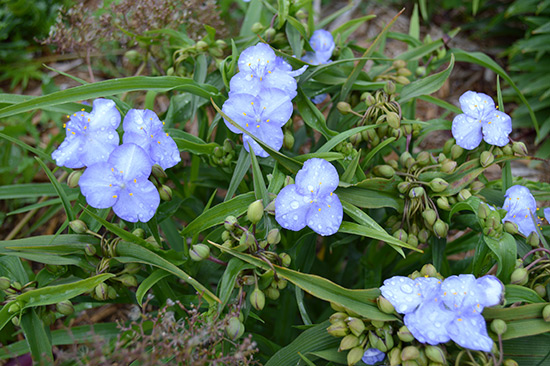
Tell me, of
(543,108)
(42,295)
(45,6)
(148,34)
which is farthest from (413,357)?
(45,6)

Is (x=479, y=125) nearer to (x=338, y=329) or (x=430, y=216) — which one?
(x=430, y=216)

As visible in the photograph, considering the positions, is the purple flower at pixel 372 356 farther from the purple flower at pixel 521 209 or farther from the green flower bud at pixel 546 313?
the purple flower at pixel 521 209

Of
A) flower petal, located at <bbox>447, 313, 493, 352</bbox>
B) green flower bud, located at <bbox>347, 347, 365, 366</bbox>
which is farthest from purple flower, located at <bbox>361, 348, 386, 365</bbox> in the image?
flower petal, located at <bbox>447, 313, 493, 352</bbox>

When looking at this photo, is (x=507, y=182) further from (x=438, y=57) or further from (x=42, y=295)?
(x=42, y=295)

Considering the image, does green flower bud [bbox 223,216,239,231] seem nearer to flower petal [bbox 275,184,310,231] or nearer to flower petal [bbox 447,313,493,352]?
flower petal [bbox 275,184,310,231]

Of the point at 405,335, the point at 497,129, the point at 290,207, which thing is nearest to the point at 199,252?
the point at 290,207
